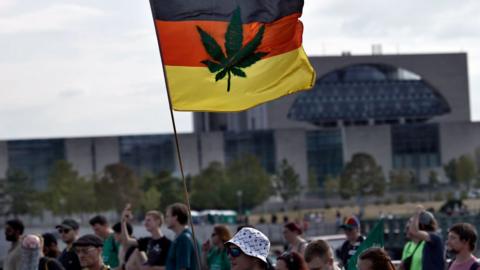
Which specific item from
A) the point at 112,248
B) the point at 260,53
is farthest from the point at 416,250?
Answer: the point at 112,248

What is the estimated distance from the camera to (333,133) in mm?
105312

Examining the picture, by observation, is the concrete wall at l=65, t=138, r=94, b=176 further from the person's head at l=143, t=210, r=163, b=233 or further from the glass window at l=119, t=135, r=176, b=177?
the person's head at l=143, t=210, r=163, b=233

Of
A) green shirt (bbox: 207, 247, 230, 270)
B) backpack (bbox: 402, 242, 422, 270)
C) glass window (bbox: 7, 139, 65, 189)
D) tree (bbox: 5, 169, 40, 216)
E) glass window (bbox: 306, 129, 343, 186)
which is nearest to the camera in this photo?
backpack (bbox: 402, 242, 422, 270)

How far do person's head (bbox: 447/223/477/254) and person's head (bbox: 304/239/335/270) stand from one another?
3.88 feet

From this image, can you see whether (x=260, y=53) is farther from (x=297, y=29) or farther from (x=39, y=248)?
(x=39, y=248)

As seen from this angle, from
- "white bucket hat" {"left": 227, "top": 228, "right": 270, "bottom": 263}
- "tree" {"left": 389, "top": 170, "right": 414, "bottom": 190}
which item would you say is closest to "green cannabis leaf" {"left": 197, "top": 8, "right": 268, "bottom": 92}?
"white bucket hat" {"left": 227, "top": 228, "right": 270, "bottom": 263}

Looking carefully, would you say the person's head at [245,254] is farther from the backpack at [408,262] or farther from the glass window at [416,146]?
the glass window at [416,146]

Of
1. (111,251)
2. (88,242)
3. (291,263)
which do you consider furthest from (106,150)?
(291,263)

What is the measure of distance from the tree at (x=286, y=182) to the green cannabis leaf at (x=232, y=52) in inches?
3222

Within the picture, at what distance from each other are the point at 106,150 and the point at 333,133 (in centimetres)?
2090

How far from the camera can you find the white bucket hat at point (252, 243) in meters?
7.64

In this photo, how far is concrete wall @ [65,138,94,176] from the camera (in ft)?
304

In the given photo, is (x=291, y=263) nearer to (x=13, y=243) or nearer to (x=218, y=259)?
(x=218, y=259)

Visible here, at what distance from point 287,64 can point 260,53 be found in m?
0.24
